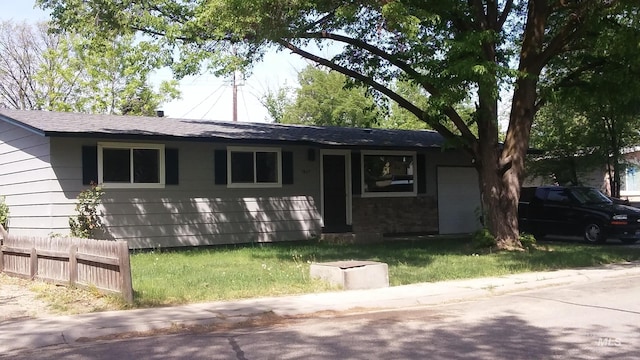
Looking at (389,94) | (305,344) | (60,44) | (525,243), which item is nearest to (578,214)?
(525,243)

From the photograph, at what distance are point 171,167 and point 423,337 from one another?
10.5 metres

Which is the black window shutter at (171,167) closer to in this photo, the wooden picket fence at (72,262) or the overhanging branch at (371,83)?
the overhanging branch at (371,83)

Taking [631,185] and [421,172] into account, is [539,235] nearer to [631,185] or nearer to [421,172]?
[421,172]

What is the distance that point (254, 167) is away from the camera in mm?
17562

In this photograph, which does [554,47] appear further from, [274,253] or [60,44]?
[60,44]

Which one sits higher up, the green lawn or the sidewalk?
the green lawn

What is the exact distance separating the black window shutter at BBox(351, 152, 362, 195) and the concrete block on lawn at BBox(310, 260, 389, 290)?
8.40 metres

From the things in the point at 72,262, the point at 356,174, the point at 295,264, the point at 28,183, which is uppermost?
the point at 356,174

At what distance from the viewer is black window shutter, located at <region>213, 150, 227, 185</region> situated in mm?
16797

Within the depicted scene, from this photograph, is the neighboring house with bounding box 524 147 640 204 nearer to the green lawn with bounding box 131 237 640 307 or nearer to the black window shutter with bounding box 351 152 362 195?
the green lawn with bounding box 131 237 640 307

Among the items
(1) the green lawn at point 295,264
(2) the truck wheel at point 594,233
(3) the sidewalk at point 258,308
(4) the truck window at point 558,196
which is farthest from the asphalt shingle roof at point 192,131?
(3) the sidewalk at point 258,308

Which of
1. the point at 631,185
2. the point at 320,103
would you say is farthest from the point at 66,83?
the point at 631,185

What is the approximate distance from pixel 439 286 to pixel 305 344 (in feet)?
14.2

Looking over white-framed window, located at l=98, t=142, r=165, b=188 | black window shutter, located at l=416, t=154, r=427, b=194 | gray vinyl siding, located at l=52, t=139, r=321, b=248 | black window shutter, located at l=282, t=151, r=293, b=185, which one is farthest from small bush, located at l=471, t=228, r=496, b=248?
white-framed window, located at l=98, t=142, r=165, b=188
